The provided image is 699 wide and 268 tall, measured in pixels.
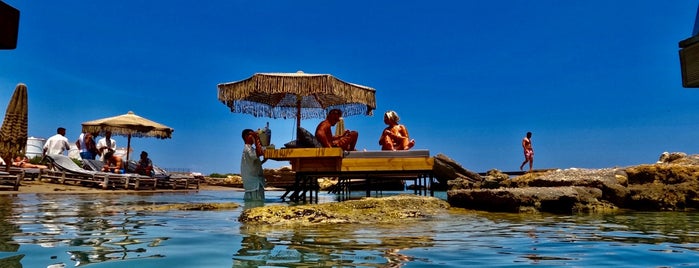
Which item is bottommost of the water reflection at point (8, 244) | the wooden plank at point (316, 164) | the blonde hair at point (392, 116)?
the water reflection at point (8, 244)

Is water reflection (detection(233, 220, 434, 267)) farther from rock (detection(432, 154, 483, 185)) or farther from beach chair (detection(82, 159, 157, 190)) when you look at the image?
rock (detection(432, 154, 483, 185))

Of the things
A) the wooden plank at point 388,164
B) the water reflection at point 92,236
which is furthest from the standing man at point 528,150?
the water reflection at point 92,236

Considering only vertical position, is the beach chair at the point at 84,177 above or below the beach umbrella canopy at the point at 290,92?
below

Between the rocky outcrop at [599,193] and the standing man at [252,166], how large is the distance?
14.5 ft

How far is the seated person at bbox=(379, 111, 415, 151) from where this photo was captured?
35.0 feet

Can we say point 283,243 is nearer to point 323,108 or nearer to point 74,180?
point 323,108

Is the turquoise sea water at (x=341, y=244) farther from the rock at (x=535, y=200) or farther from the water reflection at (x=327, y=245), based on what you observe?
the rock at (x=535, y=200)

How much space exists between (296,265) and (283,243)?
2.90 ft

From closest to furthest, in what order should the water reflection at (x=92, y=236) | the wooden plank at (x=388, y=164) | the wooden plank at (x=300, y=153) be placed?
the water reflection at (x=92, y=236), the wooden plank at (x=300, y=153), the wooden plank at (x=388, y=164)

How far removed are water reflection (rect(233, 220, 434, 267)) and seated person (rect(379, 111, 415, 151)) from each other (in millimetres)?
5722

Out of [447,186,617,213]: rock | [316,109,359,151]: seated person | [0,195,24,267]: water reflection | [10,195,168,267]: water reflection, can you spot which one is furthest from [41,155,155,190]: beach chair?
[447,186,617,213]: rock

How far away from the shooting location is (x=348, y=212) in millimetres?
5980

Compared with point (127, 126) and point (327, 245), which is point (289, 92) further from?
point (127, 126)

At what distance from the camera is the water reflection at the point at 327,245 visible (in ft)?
9.96
